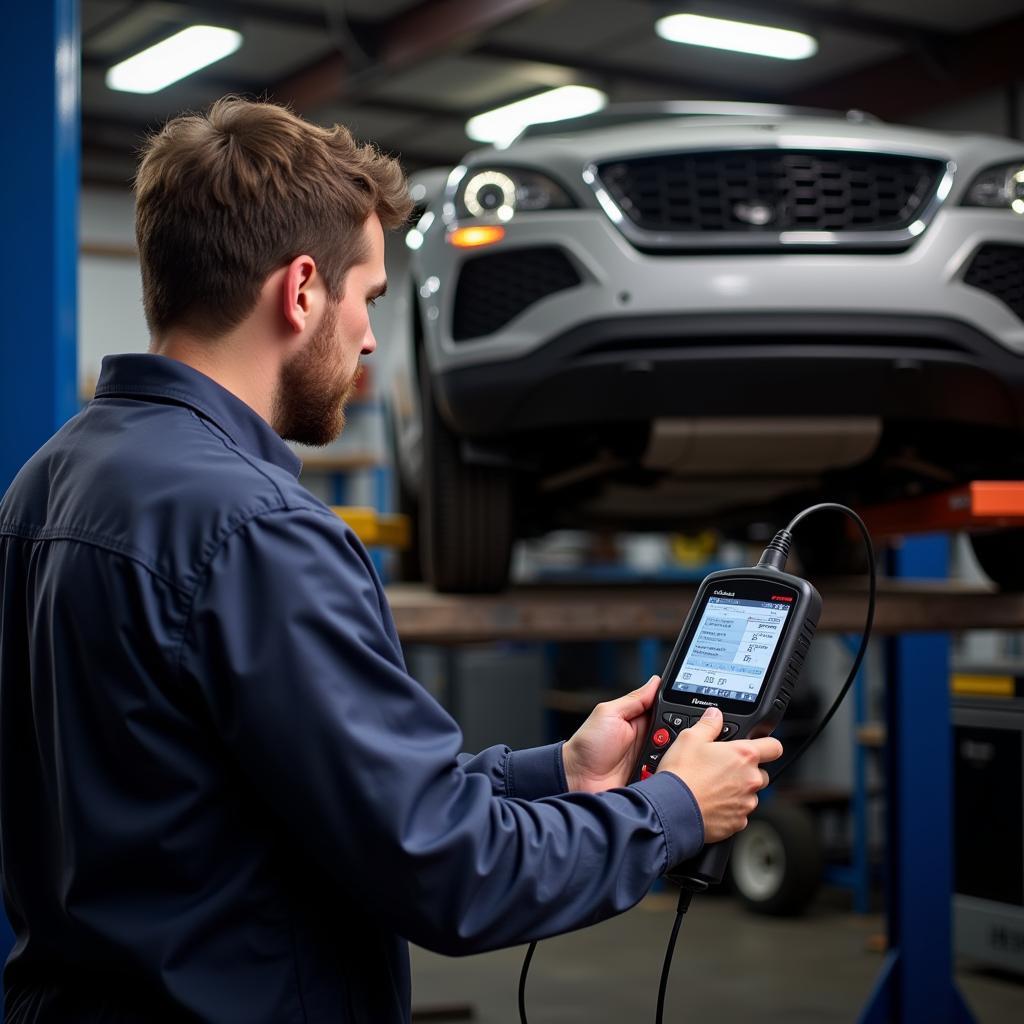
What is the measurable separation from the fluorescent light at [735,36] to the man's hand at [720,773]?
7018 mm

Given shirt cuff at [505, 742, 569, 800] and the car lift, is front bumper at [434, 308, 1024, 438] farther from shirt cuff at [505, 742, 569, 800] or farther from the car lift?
shirt cuff at [505, 742, 569, 800]

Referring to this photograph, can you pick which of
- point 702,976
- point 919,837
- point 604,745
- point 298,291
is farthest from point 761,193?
point 702,976

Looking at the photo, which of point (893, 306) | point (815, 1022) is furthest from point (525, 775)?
point (815, 1022)

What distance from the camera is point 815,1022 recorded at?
4391 mm

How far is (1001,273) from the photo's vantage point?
8.71ft

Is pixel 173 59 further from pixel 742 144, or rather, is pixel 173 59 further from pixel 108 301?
pixel 742 144

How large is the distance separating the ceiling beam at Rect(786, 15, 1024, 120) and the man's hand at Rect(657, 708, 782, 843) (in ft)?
25.5

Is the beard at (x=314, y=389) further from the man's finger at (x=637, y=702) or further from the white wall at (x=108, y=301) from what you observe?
the white wall at (x=108, y=301)

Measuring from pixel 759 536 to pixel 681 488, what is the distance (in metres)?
1.78

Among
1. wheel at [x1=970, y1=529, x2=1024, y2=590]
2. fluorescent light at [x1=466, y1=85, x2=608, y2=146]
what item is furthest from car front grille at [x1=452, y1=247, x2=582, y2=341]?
fluorescent light at [x1=466, y1=85, x2=608, y2=146]

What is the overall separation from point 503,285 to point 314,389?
149 cm

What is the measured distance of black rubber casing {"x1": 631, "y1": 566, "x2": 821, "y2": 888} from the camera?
128cm

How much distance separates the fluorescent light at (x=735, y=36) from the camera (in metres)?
7.69

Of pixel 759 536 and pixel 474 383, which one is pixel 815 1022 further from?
pixel 474 383
